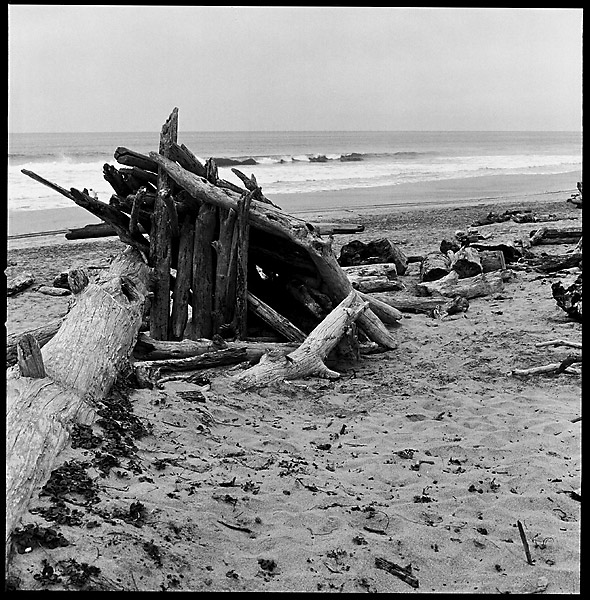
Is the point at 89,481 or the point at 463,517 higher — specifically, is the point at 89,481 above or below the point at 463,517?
above

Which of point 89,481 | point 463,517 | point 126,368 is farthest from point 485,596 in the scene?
point 126,368

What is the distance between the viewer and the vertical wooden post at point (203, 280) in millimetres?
Result: 7145

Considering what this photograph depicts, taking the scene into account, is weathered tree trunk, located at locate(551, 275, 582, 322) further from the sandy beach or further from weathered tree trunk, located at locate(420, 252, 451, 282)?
weathered tree trunk, located at locate(420, 252, 451, 282)

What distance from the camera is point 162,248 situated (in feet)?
23.5

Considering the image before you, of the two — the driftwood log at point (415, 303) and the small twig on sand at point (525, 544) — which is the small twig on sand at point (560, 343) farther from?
the small twig on sand at point (525, 544)

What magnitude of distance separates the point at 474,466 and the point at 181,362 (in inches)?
116

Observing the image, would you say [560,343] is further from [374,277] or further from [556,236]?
[556,236]

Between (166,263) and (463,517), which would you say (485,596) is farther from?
(166,263)

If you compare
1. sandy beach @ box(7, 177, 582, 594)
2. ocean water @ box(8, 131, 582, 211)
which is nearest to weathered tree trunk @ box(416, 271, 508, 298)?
sandy beach @ box(7, 177, 582, 594)

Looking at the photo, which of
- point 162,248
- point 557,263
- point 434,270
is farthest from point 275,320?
point 557,263

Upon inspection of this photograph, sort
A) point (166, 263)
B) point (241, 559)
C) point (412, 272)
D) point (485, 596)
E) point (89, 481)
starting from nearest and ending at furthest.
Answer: point (485, 596) → point (241, 559) → point (89, 481) → point (166, 263) → point (412, 272)

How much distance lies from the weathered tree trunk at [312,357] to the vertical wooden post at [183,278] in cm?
129

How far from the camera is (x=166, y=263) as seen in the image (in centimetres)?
719

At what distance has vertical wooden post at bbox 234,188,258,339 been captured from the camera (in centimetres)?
687
